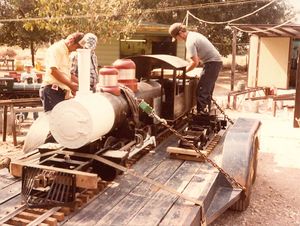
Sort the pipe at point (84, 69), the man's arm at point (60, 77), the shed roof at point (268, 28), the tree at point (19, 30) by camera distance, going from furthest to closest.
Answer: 1. the tree at point (19, 30)
2. the shed roof at point (268, 28)
3. the man's arm at point (60, 77)
4. the pipe at point (84, 69)

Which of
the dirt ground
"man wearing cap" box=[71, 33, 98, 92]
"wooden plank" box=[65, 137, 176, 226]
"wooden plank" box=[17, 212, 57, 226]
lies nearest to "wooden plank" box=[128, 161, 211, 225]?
"wooden plank" box=[65, 137, 176, 226]

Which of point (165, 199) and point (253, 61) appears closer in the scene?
point (165, 199)

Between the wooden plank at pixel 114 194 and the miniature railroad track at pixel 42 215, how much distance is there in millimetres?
88

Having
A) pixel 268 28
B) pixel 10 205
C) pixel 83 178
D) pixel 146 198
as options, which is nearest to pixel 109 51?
pixel 268 28

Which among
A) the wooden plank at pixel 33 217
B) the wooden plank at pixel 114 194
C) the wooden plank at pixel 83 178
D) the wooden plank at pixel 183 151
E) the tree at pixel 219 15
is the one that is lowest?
the wooden plank at pixel 114 194

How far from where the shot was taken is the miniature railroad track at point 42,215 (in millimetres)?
3658

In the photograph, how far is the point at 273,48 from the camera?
893 inches

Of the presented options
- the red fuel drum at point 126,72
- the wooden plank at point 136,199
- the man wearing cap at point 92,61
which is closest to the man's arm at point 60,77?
the man wearing cap at point 92,61

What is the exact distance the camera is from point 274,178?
315 inches

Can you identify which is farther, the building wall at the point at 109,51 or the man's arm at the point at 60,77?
the building wall at the point at 109,51

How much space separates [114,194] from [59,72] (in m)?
2.67

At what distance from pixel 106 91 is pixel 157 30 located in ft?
59.6

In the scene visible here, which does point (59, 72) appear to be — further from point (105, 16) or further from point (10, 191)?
point (105, 16)

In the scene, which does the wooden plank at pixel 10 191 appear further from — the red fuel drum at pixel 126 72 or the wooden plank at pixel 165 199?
the red fuel drum at pixel 126 72
